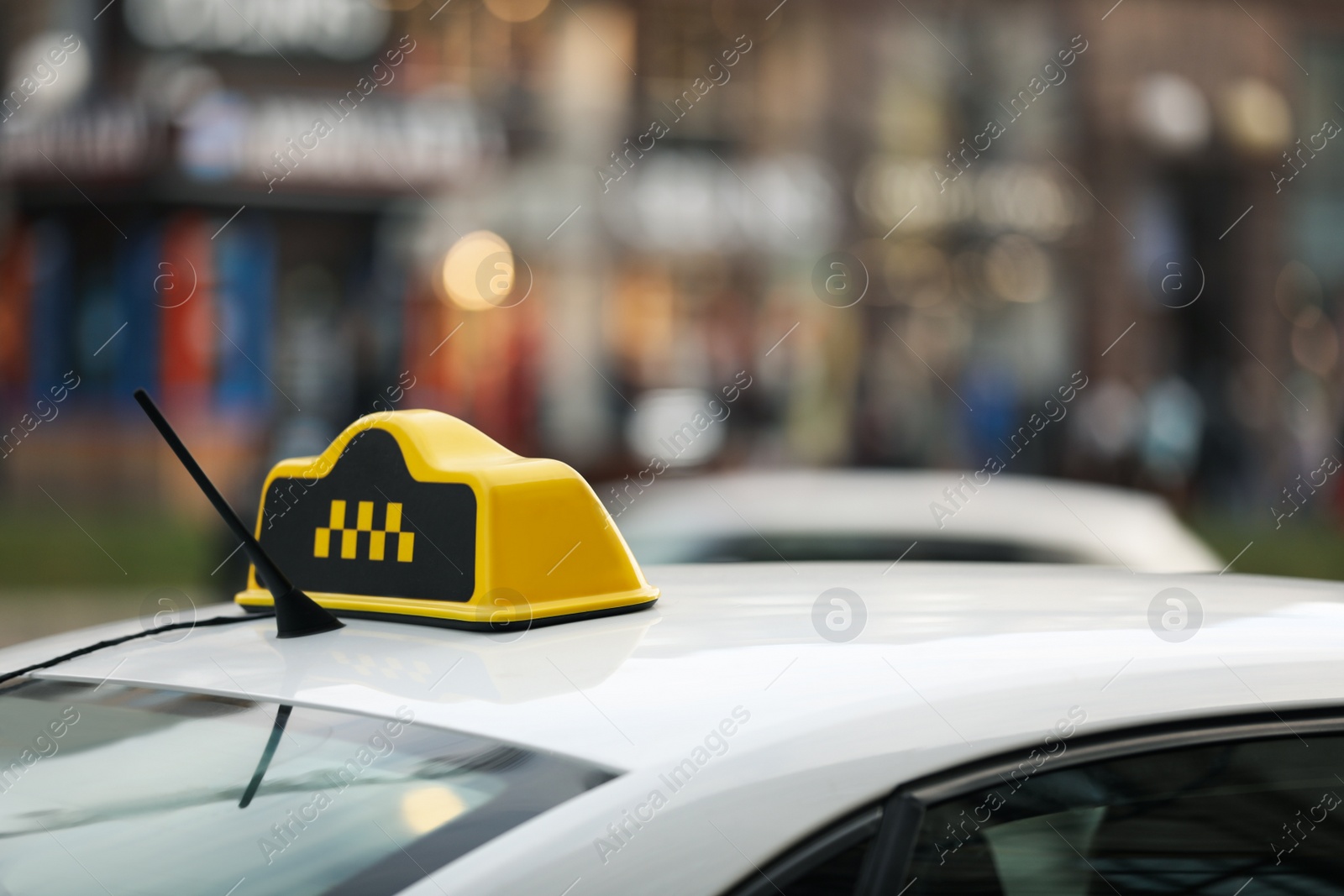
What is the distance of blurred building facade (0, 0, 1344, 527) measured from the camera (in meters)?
17.5

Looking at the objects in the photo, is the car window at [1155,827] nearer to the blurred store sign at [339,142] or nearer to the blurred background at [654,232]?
the blurred background at [654,232]

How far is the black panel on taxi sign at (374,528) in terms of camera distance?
1.42m

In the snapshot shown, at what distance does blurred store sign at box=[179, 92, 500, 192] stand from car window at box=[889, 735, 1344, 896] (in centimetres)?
1730

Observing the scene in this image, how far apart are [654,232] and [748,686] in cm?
1848

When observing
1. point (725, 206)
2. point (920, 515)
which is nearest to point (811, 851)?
point (920, 515)

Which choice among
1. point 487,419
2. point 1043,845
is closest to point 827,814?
point 1043,845

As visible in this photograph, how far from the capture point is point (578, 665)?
1.25 metres

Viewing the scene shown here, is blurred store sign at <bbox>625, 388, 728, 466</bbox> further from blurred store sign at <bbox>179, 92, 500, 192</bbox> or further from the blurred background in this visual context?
blurred store sign at <bbox>179, 92, 500, 192</bbox>

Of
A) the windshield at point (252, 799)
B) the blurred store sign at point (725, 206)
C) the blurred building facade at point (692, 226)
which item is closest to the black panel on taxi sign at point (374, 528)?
the windshield at point (252, 799)

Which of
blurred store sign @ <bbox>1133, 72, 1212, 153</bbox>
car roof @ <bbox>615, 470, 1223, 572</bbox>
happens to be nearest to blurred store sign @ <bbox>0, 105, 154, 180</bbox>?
car roof @ <bbox>615, 470, 1223, 572</bbox>

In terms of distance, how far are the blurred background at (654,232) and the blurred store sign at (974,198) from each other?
5 cm

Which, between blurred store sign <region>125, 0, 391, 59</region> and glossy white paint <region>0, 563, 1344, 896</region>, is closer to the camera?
glossy white paint <region>0, 563, 1344, 896</region>

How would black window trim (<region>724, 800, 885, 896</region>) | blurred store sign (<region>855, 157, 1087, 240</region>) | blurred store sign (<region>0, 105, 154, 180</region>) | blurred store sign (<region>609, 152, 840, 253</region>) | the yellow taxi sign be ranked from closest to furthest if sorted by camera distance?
black window trim (<region>724, 800, 885, 896</region>) < the yellow taxi sign < blurred store sign (<region>0, 105, 154, 180</region>) < blurred store sign (<region>609, 152, 840, 253</region>) < blurred store sign (<region>855, 157, 1087, 240</region>)

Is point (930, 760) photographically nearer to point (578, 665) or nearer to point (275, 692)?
point (578, 665)
